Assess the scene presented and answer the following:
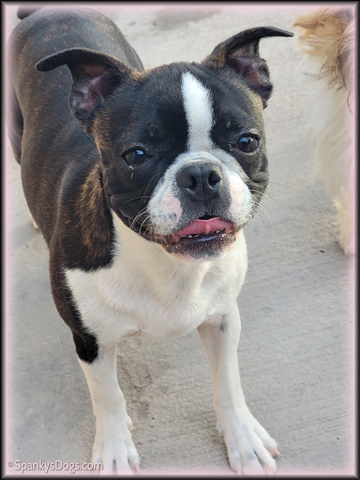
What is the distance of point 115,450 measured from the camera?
2.70 metres

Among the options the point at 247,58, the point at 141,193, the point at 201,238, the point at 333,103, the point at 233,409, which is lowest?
the point at 233,409

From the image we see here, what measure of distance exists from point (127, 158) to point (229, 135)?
38 centimetres

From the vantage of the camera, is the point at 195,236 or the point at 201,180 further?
the point at 195,236

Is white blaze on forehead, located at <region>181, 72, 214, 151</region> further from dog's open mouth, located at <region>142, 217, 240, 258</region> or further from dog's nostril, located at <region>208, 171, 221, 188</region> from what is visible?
dog's open mouth, located at <region>142, 217, 240, 258</region>

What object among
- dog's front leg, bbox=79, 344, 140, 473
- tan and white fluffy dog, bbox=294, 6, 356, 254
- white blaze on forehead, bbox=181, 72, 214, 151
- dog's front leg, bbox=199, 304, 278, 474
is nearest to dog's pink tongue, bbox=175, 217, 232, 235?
white blaze on forehead, bbox=181, 72, 214, 151

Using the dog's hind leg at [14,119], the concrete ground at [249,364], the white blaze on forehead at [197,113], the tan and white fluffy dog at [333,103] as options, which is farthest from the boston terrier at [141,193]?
the tan and white fluffy dog at [333,103]

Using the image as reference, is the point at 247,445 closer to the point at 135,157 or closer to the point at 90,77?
the point at 135,157

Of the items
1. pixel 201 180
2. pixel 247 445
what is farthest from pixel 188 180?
pixel 247 445

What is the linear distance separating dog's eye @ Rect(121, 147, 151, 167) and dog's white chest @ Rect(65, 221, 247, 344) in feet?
1.04

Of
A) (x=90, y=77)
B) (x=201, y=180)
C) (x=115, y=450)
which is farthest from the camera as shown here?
(x=115, y=450)

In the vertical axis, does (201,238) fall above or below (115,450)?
above

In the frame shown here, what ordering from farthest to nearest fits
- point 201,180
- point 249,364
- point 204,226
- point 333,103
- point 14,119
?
point 14,119
point 333,103
point 249,364
point 204,226
point 201,180

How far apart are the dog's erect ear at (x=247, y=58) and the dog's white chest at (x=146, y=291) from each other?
0.71 meters

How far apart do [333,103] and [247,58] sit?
4.22ft
